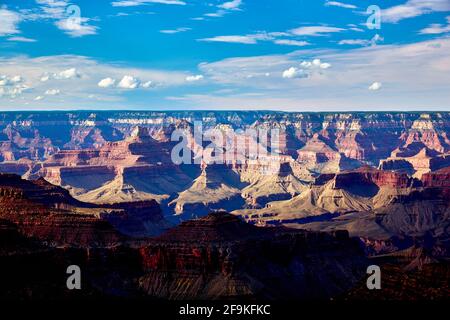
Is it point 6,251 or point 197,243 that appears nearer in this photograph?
point 6,251

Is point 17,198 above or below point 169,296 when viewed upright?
above
